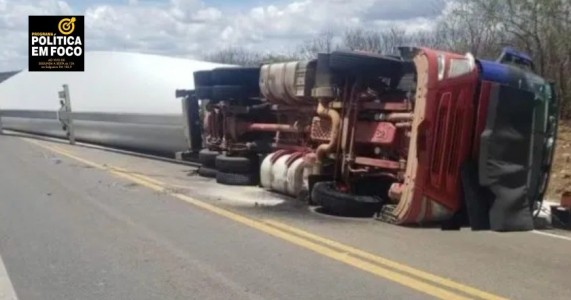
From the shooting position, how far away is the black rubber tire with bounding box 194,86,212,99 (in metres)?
13.6

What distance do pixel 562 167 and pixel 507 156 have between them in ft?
15.4

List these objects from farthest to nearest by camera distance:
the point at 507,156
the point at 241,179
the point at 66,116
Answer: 1. the point at 66,116
2. the point at 241,179
3. the point at 507,156

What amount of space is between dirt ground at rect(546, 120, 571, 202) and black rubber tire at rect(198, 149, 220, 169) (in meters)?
5.53

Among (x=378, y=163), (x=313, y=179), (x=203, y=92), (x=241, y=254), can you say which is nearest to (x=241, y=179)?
(x=203, y=92)

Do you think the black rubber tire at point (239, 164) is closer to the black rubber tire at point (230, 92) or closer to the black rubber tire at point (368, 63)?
the black rubber tire at point (230, 92)

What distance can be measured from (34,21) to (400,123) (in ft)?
63.8

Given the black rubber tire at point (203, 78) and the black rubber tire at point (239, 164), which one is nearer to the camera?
the black rubber tire at point (239, 164)

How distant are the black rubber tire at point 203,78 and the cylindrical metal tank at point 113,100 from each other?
283cm

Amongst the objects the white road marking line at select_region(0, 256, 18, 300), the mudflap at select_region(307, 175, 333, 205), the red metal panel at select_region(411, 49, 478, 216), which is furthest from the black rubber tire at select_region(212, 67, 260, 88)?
the white road marking line at select_region(0, 256, 18, 300)

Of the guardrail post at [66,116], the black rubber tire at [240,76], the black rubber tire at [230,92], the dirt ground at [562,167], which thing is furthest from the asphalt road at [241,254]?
the guardrail post at [66,116]

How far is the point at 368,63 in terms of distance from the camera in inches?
375

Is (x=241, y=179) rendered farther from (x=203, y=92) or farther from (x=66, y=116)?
(x=66, y=116)

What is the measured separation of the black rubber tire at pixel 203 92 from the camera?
44.7 ft

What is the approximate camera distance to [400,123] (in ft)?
29.9
